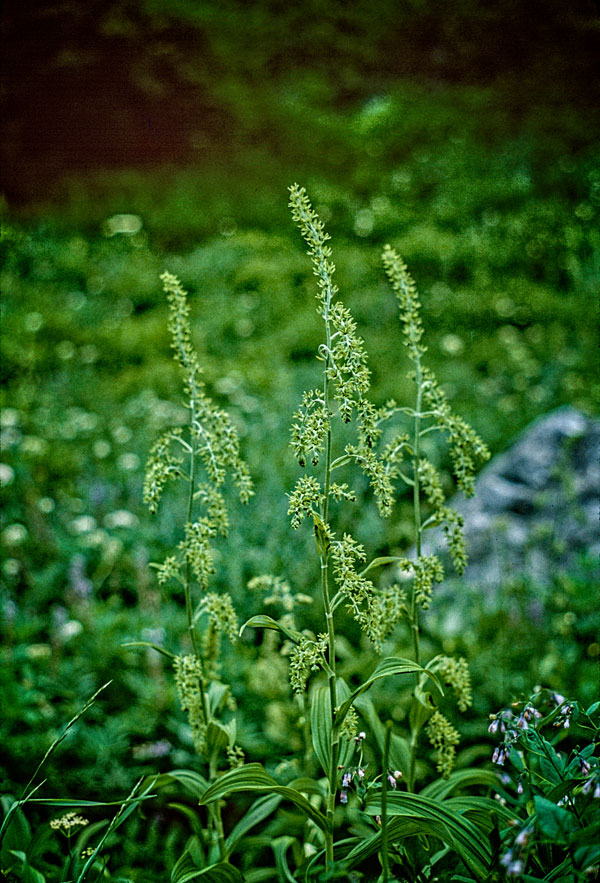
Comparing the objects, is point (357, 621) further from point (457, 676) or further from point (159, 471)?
point (159, 471)

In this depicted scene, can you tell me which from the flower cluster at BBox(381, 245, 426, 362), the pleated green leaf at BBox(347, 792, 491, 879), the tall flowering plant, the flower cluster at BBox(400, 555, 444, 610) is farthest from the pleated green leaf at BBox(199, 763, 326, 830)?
the flower cluster at BBox(381, 245, 426, 362)

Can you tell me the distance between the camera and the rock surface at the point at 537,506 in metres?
3.12

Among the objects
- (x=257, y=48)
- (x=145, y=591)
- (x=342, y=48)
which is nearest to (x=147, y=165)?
(x=257, y=48)

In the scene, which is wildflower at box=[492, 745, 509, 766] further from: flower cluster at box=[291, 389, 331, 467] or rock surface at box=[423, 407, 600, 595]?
rock surface at box=[423, 407, 600, 595]

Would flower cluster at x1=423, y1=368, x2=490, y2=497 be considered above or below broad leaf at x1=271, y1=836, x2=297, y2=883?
above

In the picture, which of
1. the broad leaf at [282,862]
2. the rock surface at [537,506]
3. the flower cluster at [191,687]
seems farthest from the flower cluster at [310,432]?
the rock surface at [537,506]

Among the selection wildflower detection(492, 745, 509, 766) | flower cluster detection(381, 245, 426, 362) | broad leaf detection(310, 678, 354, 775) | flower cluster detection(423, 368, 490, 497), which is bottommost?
broad leaf detection(310, 678, 354, 775)

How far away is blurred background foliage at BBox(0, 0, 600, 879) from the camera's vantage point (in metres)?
2.62

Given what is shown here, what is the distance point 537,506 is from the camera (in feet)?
11.0

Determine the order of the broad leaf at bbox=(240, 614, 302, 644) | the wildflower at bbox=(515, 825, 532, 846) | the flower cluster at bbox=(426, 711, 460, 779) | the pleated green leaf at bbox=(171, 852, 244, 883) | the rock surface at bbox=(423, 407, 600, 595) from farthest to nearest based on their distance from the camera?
the rock surface at bbox=(423, 407, 600, 595) → the flower cluster at bbox=(426, 711, 460, 779) → the pleated green leaf at bbox=(171, 852, 244, 883) → the broad leaf at bbox=(240, 614, 302, 644) → the wildflower at bbox=(515, 825, 532, 846)

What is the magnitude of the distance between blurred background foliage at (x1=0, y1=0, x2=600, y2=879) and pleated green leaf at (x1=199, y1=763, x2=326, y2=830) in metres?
0.65

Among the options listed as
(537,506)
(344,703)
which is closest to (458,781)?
(344,703)

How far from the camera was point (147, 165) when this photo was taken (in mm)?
7730

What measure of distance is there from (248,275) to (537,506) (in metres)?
3.78
